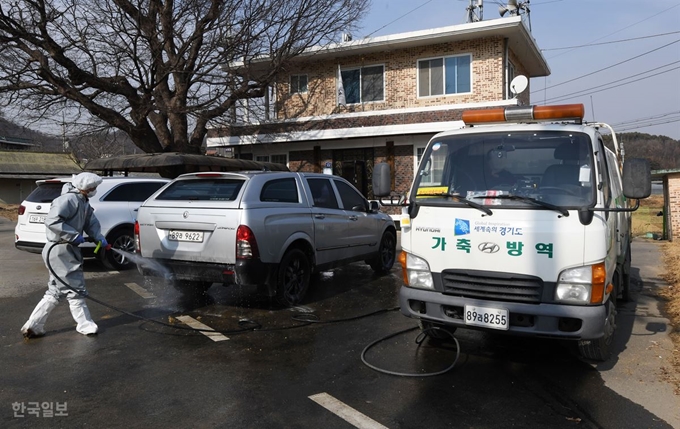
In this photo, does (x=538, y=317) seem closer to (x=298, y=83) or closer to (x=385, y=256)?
(x=385, y=256)

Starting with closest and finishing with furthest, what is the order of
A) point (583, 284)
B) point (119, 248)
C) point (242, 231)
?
point (583, 284), point (242, 231), point (119, 248)

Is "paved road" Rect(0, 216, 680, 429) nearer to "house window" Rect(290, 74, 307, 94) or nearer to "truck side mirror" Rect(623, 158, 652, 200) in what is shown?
"truck side mirror" Rect(623, 158, 652, 200)

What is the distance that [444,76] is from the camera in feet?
62.0

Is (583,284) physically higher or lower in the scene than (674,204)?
higher

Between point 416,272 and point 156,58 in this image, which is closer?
point 416,272

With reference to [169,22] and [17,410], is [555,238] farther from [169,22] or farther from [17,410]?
[169,22]

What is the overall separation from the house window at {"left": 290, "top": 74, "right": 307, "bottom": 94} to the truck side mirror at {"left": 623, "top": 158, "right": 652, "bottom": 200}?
703 inches

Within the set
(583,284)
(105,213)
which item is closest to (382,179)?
(583,284)

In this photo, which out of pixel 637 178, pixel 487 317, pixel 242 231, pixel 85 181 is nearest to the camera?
pixel 487 317

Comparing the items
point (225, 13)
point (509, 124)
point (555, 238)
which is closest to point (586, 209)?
point (555, 238)

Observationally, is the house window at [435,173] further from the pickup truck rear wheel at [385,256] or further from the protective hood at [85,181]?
the pickup truck rear wheel at [385,256]

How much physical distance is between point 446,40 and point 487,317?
52.4 feet

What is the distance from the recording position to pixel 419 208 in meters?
5.08

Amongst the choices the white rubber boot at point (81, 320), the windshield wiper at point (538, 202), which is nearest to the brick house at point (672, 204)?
the windshield wiper at point (538, 202)
